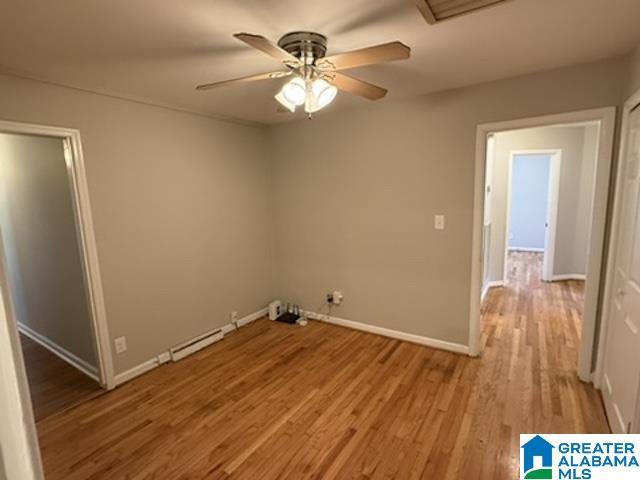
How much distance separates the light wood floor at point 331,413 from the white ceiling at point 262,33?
2.31 meters

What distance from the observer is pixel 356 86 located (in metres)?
1.94

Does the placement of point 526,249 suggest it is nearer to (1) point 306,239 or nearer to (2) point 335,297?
(2) point 335,297

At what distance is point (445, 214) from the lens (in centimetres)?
300

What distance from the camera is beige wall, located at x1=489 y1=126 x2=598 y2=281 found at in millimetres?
4848

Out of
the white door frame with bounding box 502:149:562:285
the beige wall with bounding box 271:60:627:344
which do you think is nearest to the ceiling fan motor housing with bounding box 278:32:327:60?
the beige wall with bounding box 271:60:627:344

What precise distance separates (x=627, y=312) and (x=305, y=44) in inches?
90.6

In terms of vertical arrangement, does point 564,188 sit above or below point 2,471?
above

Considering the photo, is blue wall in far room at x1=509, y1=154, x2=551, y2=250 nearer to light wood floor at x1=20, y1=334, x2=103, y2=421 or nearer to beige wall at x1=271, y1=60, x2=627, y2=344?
beige wall at x1=271, y1=60, x2=627, y2=344

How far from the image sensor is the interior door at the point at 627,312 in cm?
175

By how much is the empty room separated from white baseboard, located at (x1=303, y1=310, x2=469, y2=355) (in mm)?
26

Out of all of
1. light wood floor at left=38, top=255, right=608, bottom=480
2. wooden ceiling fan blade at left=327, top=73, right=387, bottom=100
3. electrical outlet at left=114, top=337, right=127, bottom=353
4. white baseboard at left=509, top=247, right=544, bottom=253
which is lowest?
light wood floor at left=38, top=255, right=608, bottom=480

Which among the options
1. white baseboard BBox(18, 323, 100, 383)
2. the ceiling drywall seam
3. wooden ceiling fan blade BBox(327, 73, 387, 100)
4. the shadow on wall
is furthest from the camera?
white baseboard BBox(18, 323, 100, 383)

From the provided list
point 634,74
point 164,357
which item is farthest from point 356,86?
point 164,357

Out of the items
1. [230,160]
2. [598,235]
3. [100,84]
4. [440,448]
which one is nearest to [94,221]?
[100,84]
